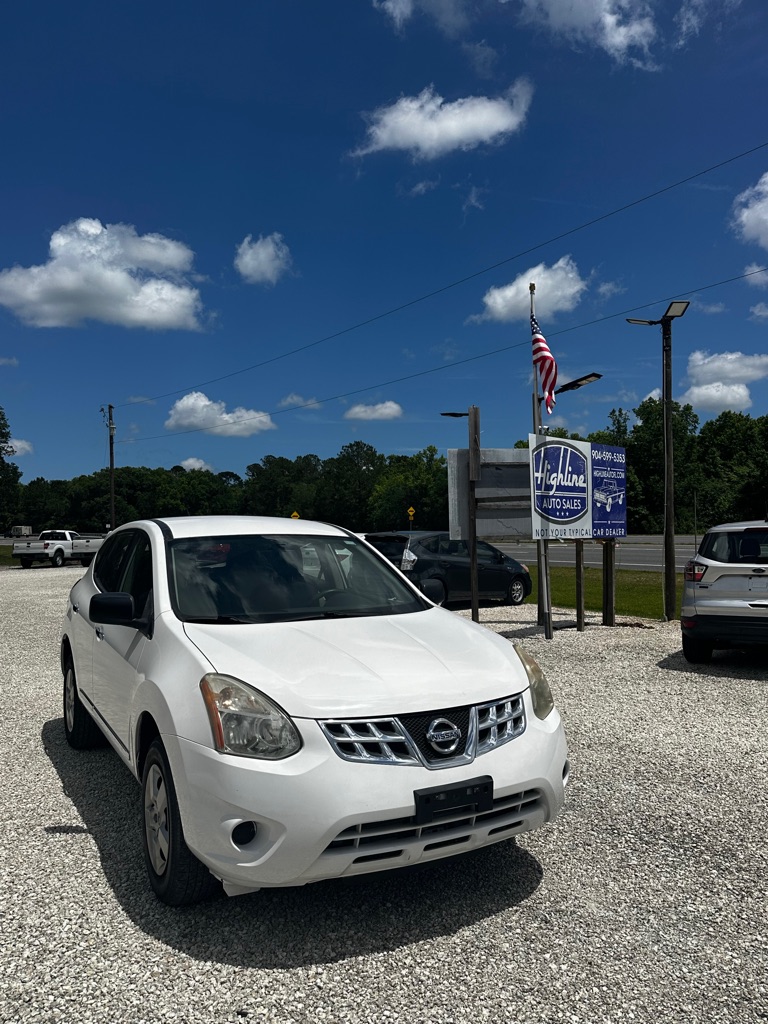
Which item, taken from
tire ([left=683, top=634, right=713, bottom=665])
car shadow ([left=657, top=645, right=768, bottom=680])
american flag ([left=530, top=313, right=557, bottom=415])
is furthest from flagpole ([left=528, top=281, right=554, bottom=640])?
tire ([left=683, top=634, right=713, bottom=665])

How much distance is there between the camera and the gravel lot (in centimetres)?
271

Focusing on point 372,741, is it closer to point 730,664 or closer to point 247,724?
point 247,724

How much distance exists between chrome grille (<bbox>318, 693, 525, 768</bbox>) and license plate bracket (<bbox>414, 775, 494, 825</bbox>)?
82 millimetres

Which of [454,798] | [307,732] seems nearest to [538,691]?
[454,798]

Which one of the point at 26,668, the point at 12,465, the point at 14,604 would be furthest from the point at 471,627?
the point at 12,465

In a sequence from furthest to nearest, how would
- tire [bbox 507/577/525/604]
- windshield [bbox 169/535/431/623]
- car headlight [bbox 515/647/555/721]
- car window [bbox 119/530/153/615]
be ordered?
tire [bbox 507/577/525/604] < car window [bbox 119/530/153/615] < windshield [bbox 169/535/431/623] < car headlight [bbox 515/647/555/721]

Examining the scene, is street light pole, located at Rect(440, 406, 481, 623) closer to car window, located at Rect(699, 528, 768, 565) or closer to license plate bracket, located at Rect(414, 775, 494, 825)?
car window, located at Rect(699, 528, 768, 565)

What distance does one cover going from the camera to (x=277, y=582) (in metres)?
4.22

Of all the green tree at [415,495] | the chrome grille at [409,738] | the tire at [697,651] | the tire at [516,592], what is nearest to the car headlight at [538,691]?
the chrome grille at [409,738]

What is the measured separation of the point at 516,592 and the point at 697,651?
331 inches

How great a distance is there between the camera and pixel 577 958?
2.97 m

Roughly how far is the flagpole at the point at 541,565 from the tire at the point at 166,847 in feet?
28.0

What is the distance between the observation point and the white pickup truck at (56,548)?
4019cm

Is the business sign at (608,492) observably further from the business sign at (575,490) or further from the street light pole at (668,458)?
the street light pole at (668,458)
